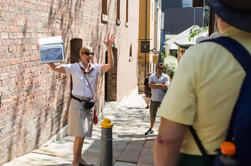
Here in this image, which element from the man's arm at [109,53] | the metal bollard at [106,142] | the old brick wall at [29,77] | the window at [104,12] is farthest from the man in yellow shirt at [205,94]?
the window at [104,12]

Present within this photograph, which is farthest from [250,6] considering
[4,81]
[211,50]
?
[4,81]

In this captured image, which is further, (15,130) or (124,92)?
(124,92)

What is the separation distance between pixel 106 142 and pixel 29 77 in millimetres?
2141

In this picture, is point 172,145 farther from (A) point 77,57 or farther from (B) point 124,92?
(B) point 124,92

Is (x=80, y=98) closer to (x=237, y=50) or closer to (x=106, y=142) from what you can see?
(x=106, y=142)

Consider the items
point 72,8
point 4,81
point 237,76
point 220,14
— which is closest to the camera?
point 237,76

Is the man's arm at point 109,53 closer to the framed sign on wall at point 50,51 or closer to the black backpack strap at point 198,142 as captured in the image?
the framed sign on wall at point 50,51

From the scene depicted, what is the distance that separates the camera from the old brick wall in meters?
4.57

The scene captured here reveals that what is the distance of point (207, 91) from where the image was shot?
1275 millimetres

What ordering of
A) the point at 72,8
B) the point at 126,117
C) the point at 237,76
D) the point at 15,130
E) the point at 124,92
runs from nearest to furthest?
the point at 237,76 < the point at 15,130 < the point at 72,8 < the point at 126,117 < the point at 124,92

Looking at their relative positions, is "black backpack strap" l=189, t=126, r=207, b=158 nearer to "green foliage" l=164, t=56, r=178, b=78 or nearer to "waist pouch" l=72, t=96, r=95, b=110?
"waist pouch" l=72, t=96, r=95, b=110

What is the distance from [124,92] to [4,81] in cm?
1142

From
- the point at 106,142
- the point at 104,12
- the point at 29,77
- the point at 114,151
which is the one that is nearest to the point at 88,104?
the point at 106,142

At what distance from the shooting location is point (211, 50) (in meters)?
1.30
